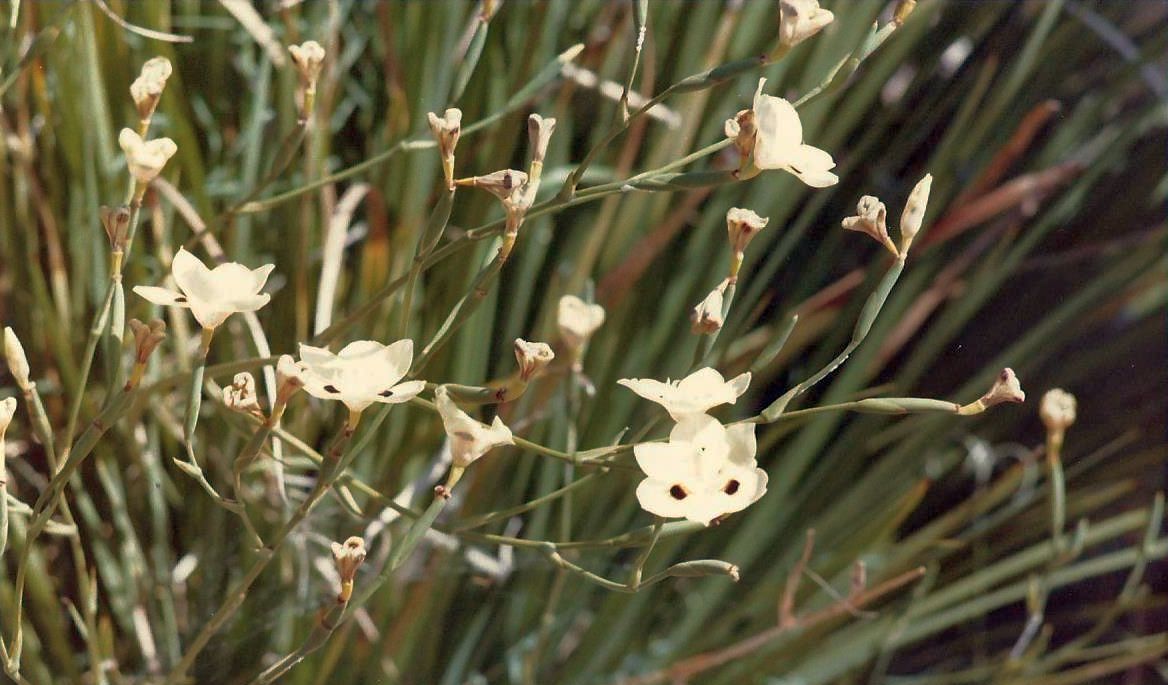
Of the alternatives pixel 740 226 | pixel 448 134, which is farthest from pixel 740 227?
pixel 448 134

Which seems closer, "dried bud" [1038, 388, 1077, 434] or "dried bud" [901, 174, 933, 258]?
"dried bud" [901, 174, 933, 258]

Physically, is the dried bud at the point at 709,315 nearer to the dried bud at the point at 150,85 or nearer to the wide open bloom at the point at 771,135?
the wide open bloom at the point at 771,135

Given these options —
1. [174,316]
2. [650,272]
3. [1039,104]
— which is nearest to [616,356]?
[650,272]

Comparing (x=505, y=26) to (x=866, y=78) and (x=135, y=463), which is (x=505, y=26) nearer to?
(x=866, y=78)

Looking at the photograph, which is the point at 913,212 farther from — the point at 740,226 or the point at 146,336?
the point at 146,336

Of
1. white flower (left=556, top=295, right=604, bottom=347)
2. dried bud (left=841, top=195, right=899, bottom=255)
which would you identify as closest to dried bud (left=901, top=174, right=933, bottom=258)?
dried bud (left=841, top=195, right=899, bottom=255)

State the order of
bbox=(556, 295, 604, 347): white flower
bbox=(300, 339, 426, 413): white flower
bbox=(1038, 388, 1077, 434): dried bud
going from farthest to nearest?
bbox=(1038, 388, 1077, 434): dried bud → bbox=(556, 295, 604, 347): white flower → bbox=(300, 339, 426, 413): white flower

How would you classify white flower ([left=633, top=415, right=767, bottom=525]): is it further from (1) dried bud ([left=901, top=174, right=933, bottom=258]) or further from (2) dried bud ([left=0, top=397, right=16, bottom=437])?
(2) dried bud ([left=0, top=397, right=16, bottom=437])
